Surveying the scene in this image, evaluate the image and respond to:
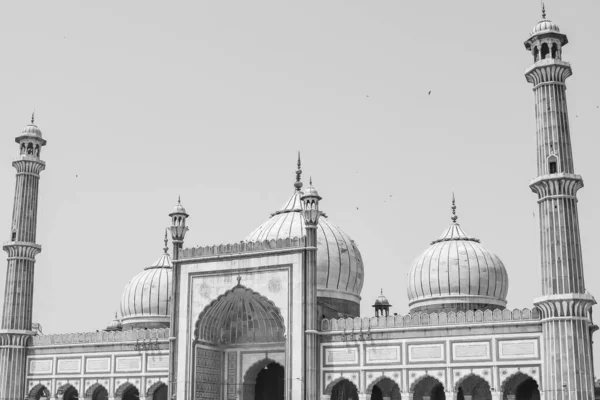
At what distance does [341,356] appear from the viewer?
25047mm

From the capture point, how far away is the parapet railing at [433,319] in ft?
75.5

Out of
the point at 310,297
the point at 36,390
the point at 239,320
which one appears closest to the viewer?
the point at 310,297

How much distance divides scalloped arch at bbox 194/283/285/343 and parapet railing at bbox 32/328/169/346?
5.33 ft

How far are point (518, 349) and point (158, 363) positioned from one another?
1186 cm

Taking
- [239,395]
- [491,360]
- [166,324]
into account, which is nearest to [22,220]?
[166,324]

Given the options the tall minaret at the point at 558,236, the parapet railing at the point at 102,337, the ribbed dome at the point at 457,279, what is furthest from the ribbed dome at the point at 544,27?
the parapet railing at the point at 102,337

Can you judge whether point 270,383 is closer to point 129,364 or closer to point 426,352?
point 129,364

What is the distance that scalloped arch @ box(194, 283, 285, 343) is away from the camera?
88.5 feet

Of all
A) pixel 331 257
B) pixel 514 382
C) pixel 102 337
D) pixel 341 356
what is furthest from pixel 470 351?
pixel 102 337

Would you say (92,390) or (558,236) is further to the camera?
(92,390)

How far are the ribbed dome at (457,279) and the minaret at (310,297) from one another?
4962 millimetres

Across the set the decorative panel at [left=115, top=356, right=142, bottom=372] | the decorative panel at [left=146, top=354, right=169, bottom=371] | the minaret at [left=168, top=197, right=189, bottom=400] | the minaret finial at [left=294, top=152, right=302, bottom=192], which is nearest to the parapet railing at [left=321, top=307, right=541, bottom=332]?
the minaret at [left=168, top=197, right=189, bottom=400]

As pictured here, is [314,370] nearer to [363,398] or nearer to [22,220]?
[363,398]

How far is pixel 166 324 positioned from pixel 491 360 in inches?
571
